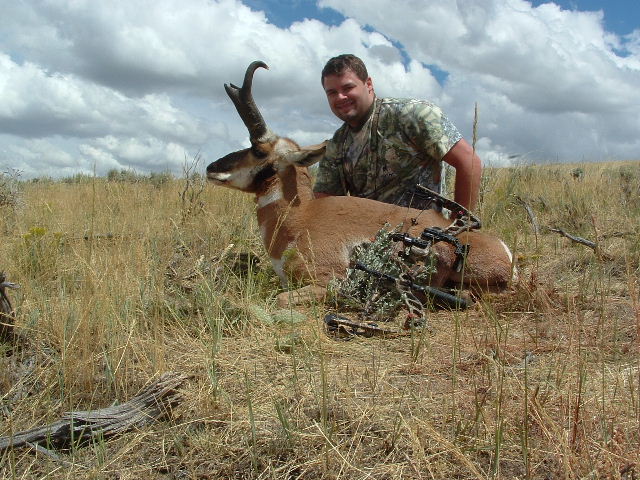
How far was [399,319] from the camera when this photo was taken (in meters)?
3.78

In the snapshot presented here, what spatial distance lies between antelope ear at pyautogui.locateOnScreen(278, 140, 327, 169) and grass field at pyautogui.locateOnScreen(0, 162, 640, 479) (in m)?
1.26

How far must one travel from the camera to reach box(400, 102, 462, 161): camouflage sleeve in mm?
5285

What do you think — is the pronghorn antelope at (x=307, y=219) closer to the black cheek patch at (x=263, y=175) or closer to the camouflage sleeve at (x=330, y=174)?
the black cheek patch at (x=263, y=175)

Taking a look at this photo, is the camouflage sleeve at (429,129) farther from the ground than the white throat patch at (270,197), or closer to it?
farther from the ground

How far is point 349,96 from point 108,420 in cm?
422

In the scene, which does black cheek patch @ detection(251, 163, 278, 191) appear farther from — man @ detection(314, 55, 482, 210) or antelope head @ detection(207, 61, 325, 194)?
man @ detection(314, 55, 482, 210)

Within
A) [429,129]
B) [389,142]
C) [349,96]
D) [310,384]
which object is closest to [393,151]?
[389,142]

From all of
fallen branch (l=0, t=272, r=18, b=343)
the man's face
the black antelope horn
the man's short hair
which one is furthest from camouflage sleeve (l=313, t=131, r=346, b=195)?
fallen branch (l=0, t=272, r=18, b=343)

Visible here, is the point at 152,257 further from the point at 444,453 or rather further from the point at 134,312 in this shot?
the point at 444,453

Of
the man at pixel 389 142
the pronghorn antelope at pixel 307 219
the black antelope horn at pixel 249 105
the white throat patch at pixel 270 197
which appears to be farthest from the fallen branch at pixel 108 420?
the man at pixel 389 142

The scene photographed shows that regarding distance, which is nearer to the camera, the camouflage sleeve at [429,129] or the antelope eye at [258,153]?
the antelope eye at [258,153]

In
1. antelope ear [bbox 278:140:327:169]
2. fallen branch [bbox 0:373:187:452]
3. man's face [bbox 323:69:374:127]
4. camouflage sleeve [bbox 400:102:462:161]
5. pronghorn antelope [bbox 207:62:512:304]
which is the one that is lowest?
fallen branch [bbox 0:373:187:452]

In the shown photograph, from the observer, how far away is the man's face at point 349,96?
561cm

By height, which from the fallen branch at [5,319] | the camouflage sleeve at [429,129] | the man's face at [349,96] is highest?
the man's face at [349,96]
